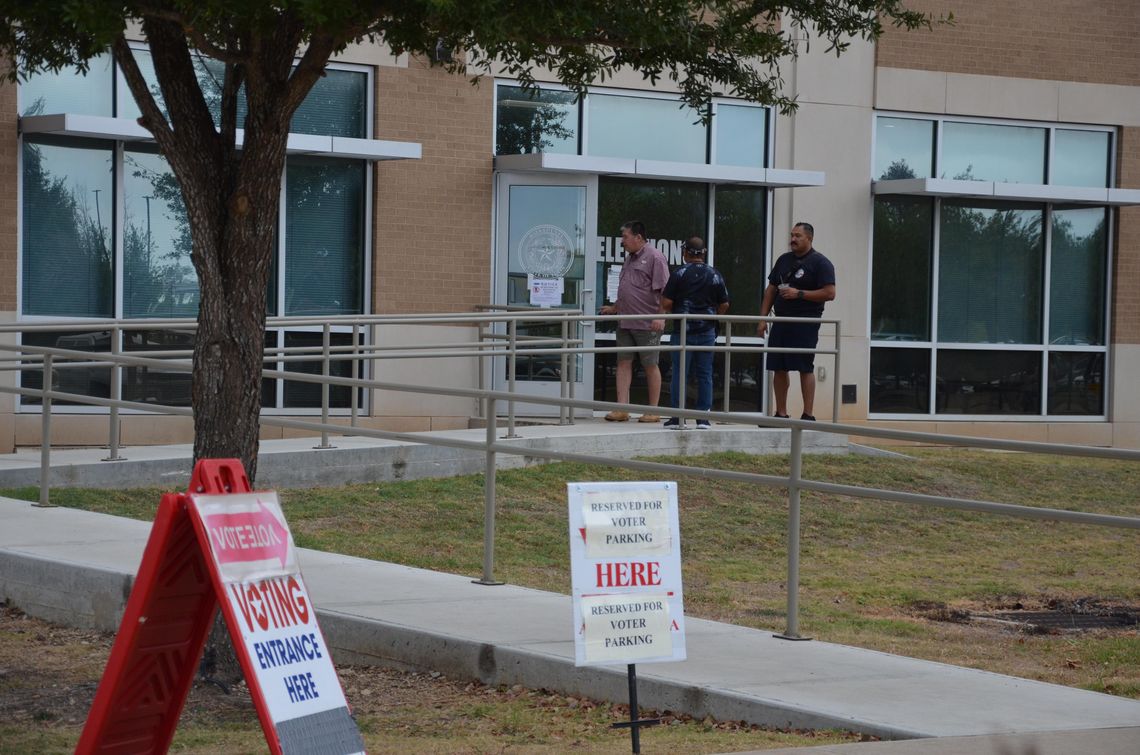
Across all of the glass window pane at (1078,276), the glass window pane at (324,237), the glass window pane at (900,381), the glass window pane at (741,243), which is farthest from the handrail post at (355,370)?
the glass window pane at (1078,276)

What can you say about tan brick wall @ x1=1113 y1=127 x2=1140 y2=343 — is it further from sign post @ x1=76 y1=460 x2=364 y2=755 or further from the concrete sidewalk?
sign post @ x1=76 y1=460 x2=364 y2=755

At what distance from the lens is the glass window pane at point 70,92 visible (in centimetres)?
1422

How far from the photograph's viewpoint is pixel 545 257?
1662 cm

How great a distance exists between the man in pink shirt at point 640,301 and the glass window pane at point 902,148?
15.4 ft

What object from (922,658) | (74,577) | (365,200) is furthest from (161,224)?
(922,658)

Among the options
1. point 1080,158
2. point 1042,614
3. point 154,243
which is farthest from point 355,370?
point 1080,158

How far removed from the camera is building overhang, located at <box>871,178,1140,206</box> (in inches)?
713

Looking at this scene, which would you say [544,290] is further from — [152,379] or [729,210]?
[152,379]

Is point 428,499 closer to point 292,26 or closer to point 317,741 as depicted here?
point 292,26

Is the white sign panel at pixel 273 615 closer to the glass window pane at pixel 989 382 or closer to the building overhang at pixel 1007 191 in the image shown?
the building overhang at pixel 1007 191

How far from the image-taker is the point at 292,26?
6441mm

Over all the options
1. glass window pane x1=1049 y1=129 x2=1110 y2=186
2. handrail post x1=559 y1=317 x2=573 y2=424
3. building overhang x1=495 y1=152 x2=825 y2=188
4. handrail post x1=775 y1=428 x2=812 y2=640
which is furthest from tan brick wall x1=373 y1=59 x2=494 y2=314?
handrail post x1=775 y1=428 x2=812 y2=640

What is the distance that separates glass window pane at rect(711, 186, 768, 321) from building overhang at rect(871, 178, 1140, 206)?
1562 millimetres

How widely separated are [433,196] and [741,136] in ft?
12.9
